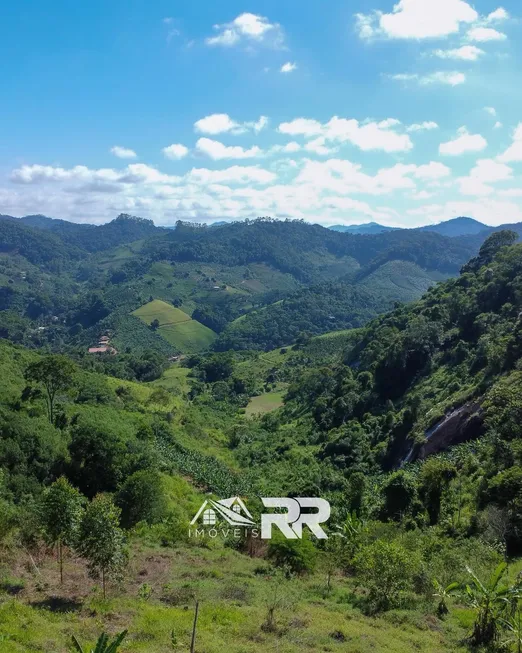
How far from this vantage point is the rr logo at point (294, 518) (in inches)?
1271

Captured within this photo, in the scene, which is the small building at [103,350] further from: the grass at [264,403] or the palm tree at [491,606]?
the palm tree at [491,606]

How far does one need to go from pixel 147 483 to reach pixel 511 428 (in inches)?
1125

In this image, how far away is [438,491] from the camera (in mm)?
38062

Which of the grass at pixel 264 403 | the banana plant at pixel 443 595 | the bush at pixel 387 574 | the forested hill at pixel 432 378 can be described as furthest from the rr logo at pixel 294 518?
the grass at pixel 264 403

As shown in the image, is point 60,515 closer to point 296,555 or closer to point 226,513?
point 296,555

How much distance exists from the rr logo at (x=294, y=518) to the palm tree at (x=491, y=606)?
1246 centimetres

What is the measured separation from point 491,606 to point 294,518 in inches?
665

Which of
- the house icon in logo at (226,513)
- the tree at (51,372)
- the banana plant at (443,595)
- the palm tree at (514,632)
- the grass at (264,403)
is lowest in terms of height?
the grass at (264,403)

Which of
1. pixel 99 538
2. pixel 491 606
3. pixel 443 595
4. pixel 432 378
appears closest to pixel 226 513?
pixel 99 538

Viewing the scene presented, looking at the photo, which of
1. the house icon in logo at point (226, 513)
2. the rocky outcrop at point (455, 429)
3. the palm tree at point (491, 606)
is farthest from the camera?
the rocky outcrop at point (455, 429)

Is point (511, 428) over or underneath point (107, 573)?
over

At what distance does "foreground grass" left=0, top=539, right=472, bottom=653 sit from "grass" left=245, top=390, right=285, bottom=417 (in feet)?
252

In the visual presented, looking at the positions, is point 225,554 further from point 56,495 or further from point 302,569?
point 56,495

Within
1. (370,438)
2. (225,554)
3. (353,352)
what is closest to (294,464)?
(370,438)
